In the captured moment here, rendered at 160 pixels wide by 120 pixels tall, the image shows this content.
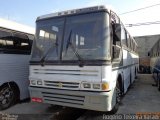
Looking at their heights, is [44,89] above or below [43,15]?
below

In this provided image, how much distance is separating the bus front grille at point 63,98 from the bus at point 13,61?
181 cm

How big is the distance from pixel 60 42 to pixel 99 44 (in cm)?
105

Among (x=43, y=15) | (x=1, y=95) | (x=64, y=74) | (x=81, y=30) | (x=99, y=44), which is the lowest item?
(x=1, y=95)

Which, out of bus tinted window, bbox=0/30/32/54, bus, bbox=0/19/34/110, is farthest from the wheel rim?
bus tinted window, bbox=0/30/32/54

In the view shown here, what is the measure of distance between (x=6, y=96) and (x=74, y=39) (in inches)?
128

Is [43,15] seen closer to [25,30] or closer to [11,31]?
[11,31]

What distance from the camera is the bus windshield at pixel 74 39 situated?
5.00 metres

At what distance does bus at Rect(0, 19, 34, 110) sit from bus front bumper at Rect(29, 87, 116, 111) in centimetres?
163

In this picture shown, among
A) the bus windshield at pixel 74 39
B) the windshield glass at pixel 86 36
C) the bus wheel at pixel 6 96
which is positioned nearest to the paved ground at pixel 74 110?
the bus wheel at pixel 6 96

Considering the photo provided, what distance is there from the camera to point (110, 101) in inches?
200

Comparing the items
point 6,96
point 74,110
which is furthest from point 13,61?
point 74,110

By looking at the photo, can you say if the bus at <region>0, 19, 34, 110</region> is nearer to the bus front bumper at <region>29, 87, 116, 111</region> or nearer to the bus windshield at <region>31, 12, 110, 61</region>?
the bus windshield at <region>31, 12, 110, 61</region>

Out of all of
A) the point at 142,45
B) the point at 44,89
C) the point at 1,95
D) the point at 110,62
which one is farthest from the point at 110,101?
the point at 142,45

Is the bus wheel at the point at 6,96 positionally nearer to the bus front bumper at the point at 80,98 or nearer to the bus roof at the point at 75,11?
the bus front bumper at the point at 80,98
